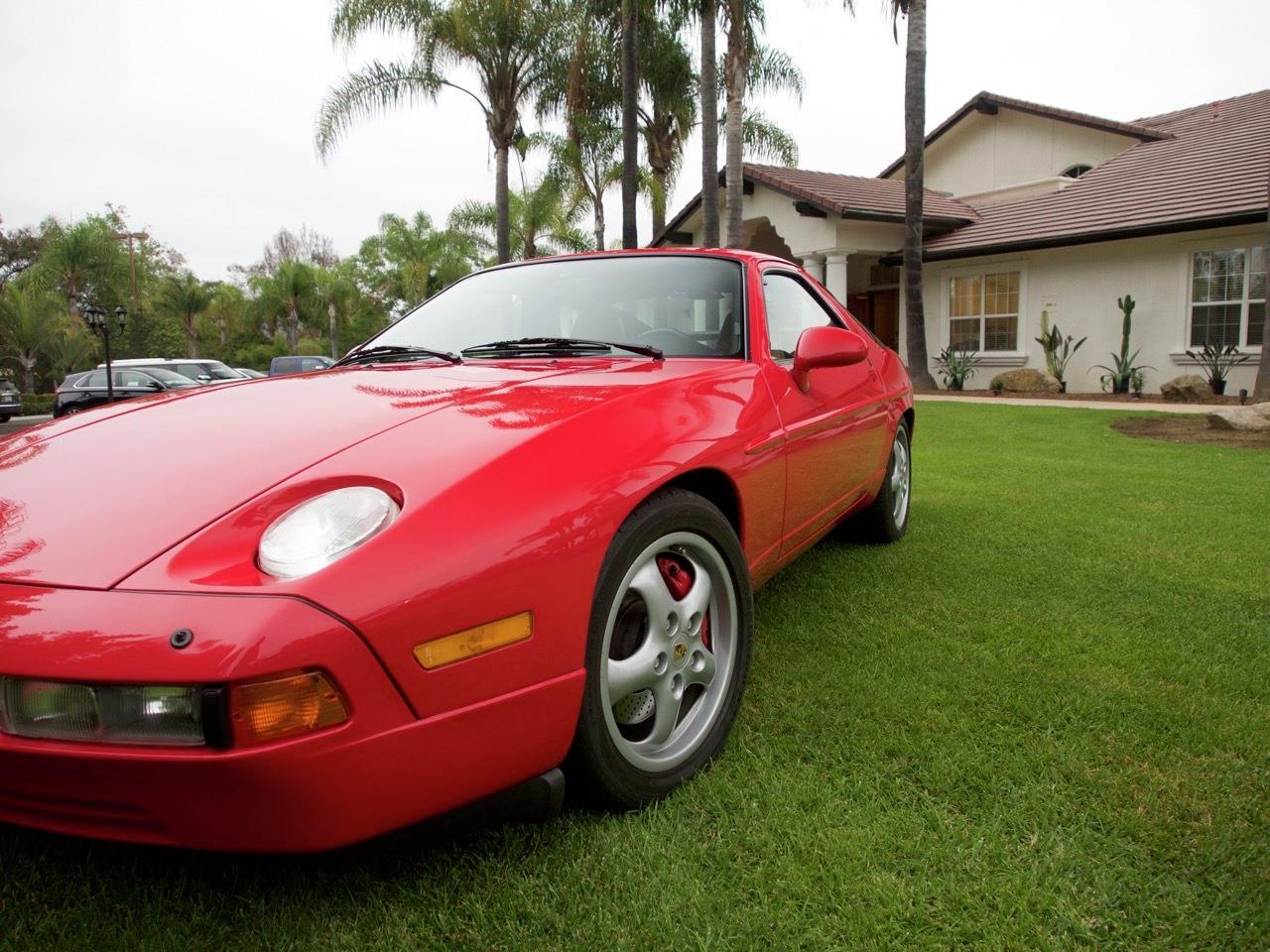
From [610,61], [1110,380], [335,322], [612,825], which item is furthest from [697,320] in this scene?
[335,322]

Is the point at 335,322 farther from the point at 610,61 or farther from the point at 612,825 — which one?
the point at 612,825

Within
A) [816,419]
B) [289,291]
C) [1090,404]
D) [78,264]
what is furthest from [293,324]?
[816,419]

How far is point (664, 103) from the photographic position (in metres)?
21.6

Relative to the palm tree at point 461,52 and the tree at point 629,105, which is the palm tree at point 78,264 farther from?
the tree at point 629,105

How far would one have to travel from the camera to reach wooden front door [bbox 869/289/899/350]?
1969 cm

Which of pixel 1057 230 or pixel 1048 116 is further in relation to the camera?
pixel 1048 116

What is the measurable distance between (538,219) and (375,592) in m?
26.4

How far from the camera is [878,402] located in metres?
3.61

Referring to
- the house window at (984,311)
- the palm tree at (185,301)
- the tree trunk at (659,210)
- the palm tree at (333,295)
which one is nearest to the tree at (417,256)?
the palm tree at (333,295)

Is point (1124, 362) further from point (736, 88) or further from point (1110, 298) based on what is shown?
point (736, 88)

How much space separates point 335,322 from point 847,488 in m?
47.9

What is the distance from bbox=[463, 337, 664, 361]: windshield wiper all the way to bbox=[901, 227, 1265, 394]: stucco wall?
13789mm

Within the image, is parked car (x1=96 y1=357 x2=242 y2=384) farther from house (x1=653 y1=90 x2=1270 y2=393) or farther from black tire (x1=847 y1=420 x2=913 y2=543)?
black tire (x1=847 y1=420 x2=913 y2=543)

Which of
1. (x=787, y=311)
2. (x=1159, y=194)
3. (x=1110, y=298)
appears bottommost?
(x=787, y=311)
